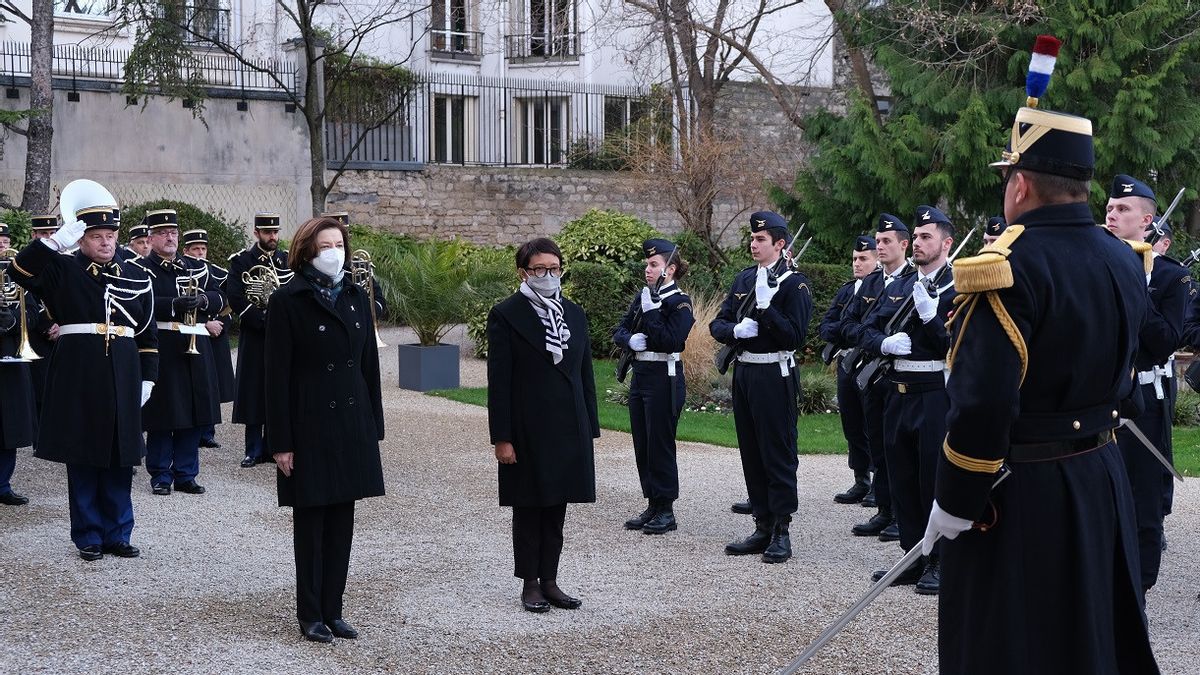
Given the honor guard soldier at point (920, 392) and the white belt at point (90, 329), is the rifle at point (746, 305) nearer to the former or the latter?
the honor guard soldier at point (920, 392)

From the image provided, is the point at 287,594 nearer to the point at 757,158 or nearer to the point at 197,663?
the point at 197,663

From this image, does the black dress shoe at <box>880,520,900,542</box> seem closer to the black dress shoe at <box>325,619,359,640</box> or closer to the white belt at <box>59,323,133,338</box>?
the black dress shoe at <box>325,619,359,640</box>

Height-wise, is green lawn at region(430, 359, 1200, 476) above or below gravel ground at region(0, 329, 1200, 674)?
above

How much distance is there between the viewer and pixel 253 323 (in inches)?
425

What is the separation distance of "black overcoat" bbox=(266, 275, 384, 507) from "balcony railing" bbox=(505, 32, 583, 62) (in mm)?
23354

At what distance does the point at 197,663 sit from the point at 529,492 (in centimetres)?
172

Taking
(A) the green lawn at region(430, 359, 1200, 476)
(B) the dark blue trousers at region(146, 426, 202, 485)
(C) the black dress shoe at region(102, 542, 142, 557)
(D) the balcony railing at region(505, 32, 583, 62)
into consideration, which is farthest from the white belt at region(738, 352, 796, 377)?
(D) the balcony railing at region(505, 32, 583, 62)

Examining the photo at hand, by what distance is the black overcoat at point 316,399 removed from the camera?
20.3ft

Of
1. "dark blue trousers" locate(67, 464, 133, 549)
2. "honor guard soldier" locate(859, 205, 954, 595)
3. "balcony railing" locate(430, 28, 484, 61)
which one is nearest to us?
"honor guard soldier" locate(859, 205, 954, 595)

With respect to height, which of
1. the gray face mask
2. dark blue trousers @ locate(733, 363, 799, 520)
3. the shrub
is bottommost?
dark blue trousers @ locate(733, 363, 799, 520)

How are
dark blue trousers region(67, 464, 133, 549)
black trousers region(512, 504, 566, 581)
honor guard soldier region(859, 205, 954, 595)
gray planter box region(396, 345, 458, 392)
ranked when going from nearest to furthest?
black trousers region(512, 504, 566, 581) < honor guard soldier region(859, 205, 954, 595) < dark blue trousers region(67, 464, 133, 549) < gray planter box region(396, 345, 458, 392)

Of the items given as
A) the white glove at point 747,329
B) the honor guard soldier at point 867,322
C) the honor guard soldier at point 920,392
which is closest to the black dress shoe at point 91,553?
the white glove at point 747,329

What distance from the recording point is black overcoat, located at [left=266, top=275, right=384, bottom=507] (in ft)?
20.3

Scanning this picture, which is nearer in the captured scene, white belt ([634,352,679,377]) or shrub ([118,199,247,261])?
white belt ([634,352,679,377])
